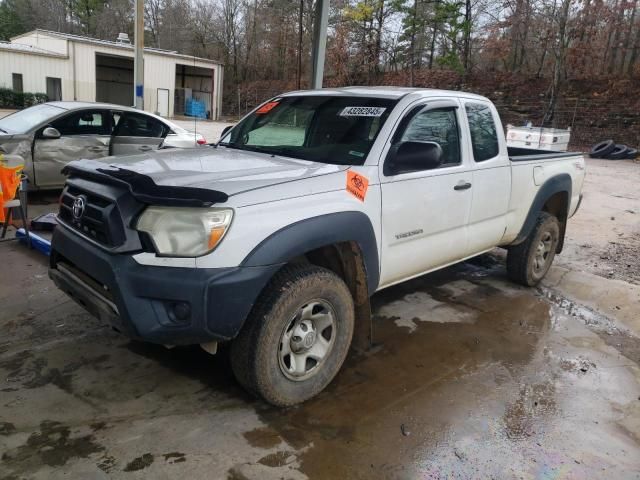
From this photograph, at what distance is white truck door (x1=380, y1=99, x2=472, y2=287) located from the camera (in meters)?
3.53

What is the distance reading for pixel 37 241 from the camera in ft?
18.2

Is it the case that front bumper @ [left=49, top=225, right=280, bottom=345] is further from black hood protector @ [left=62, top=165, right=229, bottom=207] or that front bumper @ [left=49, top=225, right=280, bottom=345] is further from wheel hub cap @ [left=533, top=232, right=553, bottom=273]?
wheel hub cap @ [left=533, top=232, right=553, bottom=273]

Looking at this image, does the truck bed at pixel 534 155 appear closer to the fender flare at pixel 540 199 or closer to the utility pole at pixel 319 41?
the fender flare at pixel 540 199

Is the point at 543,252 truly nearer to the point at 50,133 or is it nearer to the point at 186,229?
the point at 186,229

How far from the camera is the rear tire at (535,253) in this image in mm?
5426

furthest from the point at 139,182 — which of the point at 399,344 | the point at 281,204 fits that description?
the point at 399,344

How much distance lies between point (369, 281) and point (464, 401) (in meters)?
0.99

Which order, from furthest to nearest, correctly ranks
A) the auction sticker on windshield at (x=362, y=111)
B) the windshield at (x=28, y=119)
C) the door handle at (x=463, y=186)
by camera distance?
the windshield at (x=28, y=119) < the door handle at (x=463, y=186) < the auction sticker on windshield at (x=362, y=111)

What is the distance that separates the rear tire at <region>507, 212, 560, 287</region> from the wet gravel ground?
1.01 m

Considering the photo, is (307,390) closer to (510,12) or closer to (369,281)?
(369,281)

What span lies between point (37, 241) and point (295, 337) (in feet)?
12.5

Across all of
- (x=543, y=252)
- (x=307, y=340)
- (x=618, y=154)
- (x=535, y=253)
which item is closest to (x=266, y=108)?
(x=307, y=340)

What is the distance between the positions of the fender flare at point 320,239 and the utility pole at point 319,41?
16.5ft

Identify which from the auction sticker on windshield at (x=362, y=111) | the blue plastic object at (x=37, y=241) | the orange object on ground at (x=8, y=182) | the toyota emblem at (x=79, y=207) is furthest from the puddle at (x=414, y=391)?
the orange object on ground at (x=8, y=182)
